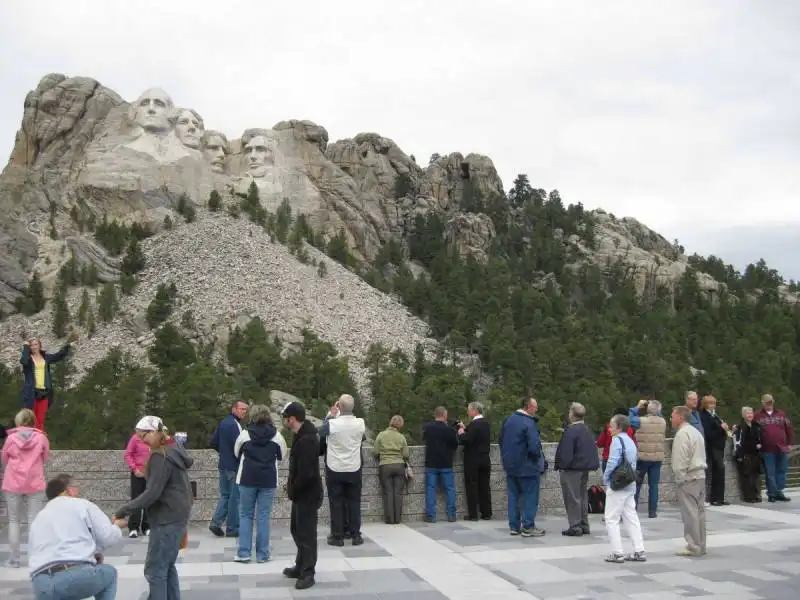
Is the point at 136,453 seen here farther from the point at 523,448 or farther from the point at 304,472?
the point at 523,448

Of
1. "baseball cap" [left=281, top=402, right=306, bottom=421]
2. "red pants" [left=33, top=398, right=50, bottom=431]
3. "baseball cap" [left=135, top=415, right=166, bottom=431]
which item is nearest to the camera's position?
"baseball cap" [left=135, top=415, right=166, bottom=431]

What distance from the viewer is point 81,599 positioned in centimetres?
552

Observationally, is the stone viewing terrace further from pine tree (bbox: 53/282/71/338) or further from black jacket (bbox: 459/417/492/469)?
pine tree (bbox: 53/282/71/338)

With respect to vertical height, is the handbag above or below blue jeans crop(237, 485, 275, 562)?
above

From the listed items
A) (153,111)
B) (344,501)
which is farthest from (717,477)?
(153,111)

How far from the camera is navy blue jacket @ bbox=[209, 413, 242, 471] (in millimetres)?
10211

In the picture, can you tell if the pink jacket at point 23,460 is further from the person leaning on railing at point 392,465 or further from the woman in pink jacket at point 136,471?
the person leaning on railing at point 392,465

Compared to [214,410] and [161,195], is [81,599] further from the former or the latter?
[161,195]

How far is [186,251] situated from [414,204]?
111 ft

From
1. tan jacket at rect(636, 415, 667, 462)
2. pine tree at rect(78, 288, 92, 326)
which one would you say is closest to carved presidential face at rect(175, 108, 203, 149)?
pine tree at rect(78, 288, 92, 326)

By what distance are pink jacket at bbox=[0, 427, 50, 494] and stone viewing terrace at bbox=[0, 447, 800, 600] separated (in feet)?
2.71

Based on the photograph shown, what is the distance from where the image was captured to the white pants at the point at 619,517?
8.72 m

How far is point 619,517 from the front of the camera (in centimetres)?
877

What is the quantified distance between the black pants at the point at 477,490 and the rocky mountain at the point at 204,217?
3150cm
